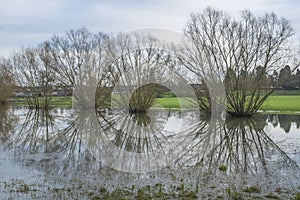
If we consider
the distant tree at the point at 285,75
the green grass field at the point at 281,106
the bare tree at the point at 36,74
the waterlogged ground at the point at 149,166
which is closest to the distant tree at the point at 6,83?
the bare tree at the point at 36,74

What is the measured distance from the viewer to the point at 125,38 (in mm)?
25312

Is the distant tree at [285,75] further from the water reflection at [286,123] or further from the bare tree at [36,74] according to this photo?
the bare tree at [36,74]

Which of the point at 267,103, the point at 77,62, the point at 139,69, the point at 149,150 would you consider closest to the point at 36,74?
the point at 77,62

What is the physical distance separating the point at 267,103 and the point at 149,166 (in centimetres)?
3200

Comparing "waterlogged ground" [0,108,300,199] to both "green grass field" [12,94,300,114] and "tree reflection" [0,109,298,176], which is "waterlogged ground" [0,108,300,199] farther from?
"green grass field" [12,94,300,114]

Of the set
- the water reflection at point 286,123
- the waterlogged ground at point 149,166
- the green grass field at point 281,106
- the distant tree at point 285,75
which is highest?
the distant tree at point 285,75

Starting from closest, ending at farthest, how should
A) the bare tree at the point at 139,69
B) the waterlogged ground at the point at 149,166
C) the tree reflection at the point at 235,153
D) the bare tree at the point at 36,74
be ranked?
the waterlogged ground at the point at 149,166
the tree reflection at the point at 235,153
the bare tree at the point at 139,69
the bare tree at the point at 36,74

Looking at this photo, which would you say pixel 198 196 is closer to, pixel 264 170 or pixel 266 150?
pixel 264 170

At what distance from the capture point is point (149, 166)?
370 inches

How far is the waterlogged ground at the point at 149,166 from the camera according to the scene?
270 inches

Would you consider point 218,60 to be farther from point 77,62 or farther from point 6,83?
point 6,83

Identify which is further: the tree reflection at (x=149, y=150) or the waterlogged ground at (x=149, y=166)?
the tree reflection at (x=149, y=150)

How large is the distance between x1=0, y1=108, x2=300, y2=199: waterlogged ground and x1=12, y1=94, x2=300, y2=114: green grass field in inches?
606

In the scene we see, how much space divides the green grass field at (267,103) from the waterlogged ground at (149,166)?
1540 centimetres
